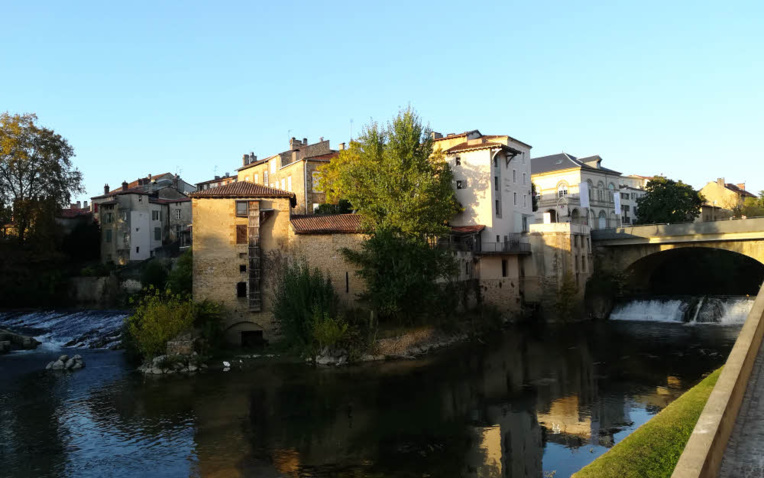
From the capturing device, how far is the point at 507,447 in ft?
47.4

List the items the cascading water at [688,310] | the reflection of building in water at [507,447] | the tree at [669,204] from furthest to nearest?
the tree at [669,204], the cascading water at [688,310], the reflection of building in water at [507,447]

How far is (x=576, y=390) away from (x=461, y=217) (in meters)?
21.7

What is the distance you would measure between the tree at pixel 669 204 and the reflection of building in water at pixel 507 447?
44.1 meters

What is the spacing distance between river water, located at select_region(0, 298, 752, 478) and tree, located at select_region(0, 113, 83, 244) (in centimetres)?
2488

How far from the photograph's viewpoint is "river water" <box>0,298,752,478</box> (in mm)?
13680

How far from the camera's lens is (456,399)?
63.2 feet

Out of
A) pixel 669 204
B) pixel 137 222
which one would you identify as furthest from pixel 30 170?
pixel 669 204

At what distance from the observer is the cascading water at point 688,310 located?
34.6 meters

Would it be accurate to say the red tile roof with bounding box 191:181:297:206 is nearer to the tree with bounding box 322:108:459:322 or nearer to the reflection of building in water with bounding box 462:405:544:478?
the tree with bounding box 322:108:459:322

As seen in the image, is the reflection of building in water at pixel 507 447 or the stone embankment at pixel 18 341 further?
the stone embankment at pixel 18 341

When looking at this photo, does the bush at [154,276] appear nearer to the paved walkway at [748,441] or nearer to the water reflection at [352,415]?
the water reflection at [352,415]

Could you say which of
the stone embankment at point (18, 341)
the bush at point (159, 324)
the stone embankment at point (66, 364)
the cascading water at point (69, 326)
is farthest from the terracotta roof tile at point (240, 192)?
the stone embankment at point (18, 341)

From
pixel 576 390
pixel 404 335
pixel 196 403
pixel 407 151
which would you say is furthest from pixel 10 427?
pixel 407 151

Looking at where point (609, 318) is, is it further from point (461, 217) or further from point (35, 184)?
point (35, 184)
